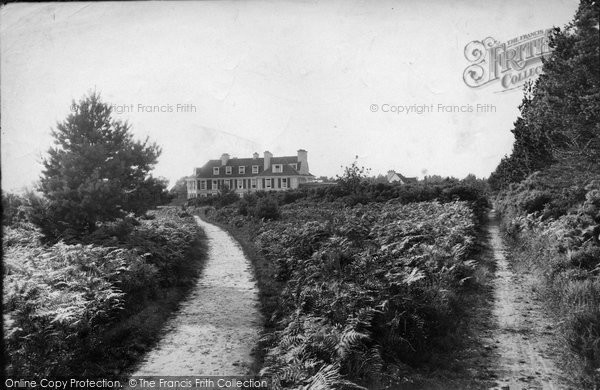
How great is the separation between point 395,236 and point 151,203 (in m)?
8.07

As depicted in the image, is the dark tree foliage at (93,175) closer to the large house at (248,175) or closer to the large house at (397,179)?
the large house at (248,175)

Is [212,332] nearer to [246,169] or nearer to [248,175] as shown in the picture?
[246,169]

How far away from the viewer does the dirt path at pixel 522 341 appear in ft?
16.6

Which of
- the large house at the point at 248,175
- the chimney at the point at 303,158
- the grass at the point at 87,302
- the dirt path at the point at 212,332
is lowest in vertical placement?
the dirt path at the point at 212,332

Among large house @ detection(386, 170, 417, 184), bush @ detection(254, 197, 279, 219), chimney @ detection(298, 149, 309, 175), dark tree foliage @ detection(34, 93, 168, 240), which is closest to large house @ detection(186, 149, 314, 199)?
bush @ detection(254, 197, 279, 219)

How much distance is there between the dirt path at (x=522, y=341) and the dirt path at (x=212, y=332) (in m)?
3.77

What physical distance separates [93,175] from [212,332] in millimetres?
6887

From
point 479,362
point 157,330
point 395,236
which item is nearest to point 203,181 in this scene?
point 395,236

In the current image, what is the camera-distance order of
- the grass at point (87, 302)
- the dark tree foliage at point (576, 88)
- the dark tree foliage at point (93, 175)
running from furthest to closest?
1. the dark tree foliage at point (93, 175)
2. the dark tree foliage at point (576, 88)
3. the grass at point (87, 302)

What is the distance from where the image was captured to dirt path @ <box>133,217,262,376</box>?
5.75m

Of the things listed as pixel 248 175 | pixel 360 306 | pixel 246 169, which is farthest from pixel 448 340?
pixel 248 175

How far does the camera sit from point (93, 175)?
11297mm

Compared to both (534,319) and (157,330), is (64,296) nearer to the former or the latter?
(157,330)

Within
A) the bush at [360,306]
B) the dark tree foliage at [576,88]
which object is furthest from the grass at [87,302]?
the dark tree foliage at [576,88]
